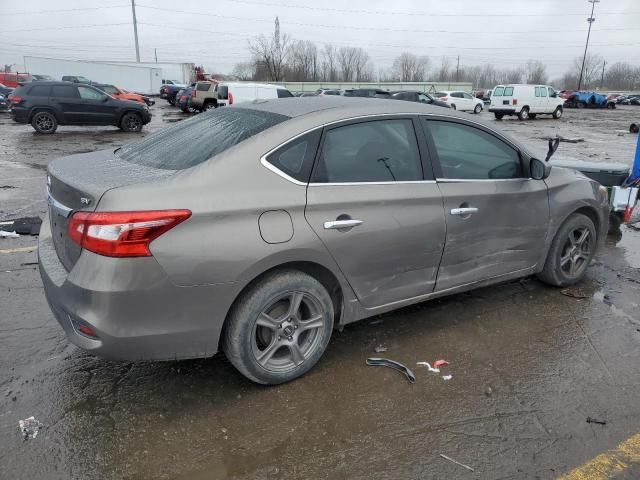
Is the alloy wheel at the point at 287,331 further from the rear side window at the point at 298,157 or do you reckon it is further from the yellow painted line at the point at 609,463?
the yellow painted line at the point at 609,463

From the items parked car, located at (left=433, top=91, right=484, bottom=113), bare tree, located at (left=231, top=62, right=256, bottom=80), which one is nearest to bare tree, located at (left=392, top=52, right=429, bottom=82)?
bare tree, located at (left=231, top=62, right=256, bottom=80)

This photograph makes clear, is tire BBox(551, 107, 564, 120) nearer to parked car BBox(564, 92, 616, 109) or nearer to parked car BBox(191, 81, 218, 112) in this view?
parked car BBox(191, 81, 218, 112)

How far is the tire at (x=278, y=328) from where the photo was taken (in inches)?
110

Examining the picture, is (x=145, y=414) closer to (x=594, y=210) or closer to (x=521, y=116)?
(x=594, y=210)

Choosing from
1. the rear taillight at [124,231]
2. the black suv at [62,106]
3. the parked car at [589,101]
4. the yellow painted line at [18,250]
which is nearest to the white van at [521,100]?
the black suv at [62,106]

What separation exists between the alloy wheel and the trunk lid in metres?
0.97

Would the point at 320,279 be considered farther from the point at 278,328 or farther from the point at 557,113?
the point at 557,113

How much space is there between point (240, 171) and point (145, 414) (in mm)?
1415

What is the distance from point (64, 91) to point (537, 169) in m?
17.0

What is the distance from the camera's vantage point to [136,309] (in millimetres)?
2498

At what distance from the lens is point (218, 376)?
125 inches

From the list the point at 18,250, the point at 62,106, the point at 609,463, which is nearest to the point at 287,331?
the point at 609,463

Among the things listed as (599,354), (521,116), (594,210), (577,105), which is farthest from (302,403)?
(577,105)

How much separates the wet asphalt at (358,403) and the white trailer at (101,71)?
55.0 metres
